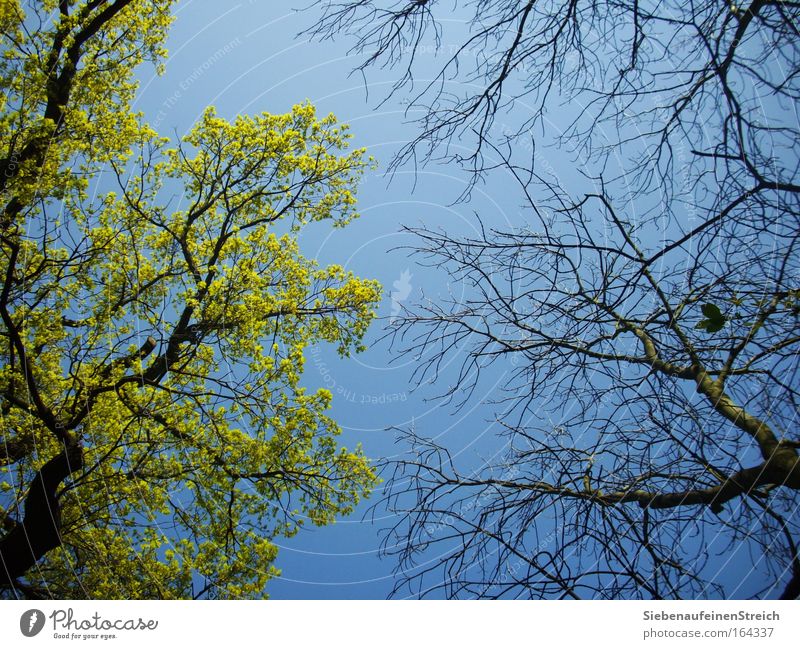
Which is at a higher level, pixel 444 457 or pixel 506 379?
pixel 506 379

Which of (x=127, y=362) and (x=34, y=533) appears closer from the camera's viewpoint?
(x=34, y=533)

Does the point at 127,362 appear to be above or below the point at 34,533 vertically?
above

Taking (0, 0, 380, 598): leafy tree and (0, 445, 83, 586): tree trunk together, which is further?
(0, 0, 380, 598): leafy tree

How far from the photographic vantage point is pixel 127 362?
116 inches

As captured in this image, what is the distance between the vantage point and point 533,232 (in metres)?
2.47

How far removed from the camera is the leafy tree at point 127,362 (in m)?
2.59

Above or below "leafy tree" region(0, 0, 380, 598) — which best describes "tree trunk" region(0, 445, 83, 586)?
below

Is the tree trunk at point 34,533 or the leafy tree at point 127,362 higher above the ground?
the leafy tree at point 127,362

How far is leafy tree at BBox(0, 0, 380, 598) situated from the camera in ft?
8.49

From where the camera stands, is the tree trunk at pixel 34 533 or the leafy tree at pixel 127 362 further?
the leafy tree at pixel 127 362
